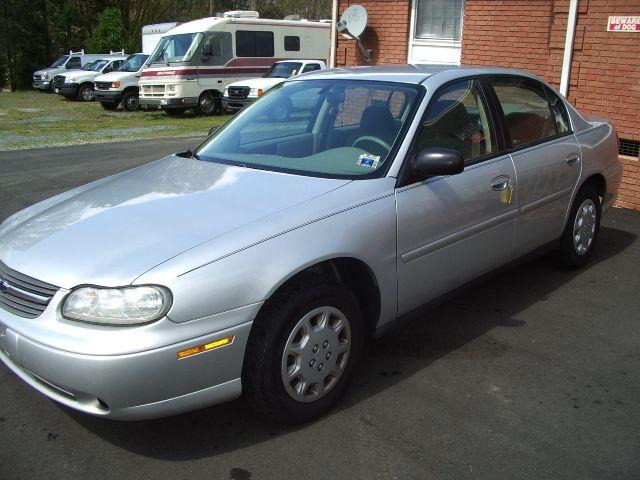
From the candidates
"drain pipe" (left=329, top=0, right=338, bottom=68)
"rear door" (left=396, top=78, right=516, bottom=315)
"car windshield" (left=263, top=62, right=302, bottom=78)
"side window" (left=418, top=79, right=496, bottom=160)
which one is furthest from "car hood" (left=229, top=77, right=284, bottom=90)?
"rear door" (left=396, top=78, right=516, bottom=315)

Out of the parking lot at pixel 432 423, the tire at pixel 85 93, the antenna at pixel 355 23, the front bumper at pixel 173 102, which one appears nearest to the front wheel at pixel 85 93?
the tire at pixel 85 93

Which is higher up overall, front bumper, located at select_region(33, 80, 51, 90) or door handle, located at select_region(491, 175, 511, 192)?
door handle, located at select_region(491, 175, 511, 192)

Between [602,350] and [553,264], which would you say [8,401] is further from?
[553,264]

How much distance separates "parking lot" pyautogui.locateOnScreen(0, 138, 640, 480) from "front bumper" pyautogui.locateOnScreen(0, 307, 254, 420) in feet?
1.14

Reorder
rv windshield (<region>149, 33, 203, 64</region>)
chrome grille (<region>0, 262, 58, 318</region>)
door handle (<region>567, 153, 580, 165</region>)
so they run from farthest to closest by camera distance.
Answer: rv windshield (<region>149, 33, 203, 64</region>) < door handle (<region>567, 153, 580, 165</region>) < chrome grille (<region>0, 262, 58, 318</region>)

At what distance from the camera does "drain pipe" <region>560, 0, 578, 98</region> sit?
7857 mm

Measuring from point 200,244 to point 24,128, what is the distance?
15806mm

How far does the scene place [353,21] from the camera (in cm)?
1007

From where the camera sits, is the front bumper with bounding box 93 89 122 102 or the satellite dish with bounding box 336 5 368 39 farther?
the front bumper with bounding box 93 89 122 102

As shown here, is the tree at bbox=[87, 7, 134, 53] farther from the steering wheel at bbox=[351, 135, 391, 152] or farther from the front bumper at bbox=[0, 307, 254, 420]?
the front bumper at bbox=[0, 307, 254, 420]

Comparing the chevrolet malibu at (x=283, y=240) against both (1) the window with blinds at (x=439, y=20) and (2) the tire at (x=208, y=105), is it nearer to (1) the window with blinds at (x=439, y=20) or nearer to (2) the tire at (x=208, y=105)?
(1) the window with blinds at (x=439, y=20)

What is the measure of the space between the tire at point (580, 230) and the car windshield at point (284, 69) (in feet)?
47.3

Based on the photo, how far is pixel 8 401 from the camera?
349 cm

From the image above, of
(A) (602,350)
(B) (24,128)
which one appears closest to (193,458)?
(A) (602,350)
